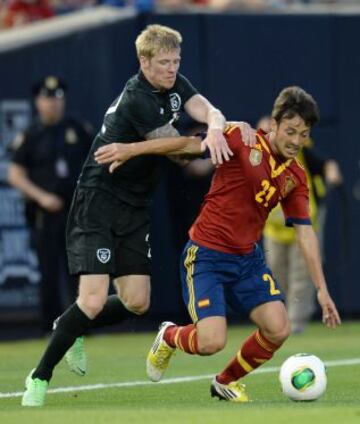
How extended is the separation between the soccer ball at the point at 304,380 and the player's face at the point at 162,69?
1956 mm

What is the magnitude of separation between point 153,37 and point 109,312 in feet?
6.92

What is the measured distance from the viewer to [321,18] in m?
17.6

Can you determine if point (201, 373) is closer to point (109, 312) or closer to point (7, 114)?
point (109, 312)

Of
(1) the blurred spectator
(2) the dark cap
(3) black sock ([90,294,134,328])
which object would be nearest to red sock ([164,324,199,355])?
(3) black sock ([90,294,134,328])

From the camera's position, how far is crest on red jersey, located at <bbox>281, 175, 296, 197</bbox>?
32.0ft

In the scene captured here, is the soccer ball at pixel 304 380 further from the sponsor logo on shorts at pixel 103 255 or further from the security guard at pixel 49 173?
the security guard at pixel 49 173

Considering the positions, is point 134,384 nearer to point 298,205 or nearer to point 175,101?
point 298,205

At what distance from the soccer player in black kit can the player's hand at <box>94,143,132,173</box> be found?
0.20 m

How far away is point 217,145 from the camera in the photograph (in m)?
9.38

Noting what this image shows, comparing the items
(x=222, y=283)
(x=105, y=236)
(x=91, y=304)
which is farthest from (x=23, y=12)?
(x=222, y=283)

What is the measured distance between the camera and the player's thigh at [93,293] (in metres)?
9.87

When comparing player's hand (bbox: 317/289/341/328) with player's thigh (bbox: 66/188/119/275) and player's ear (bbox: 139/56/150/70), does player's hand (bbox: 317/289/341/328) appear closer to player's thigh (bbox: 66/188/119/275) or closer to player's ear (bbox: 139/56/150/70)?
player's thigh (bbox: 66/188/119/275)

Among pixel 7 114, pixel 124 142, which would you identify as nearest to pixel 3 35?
pixel 7 114

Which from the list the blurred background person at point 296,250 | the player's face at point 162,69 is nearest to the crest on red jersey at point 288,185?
the player's face at point 162,69
